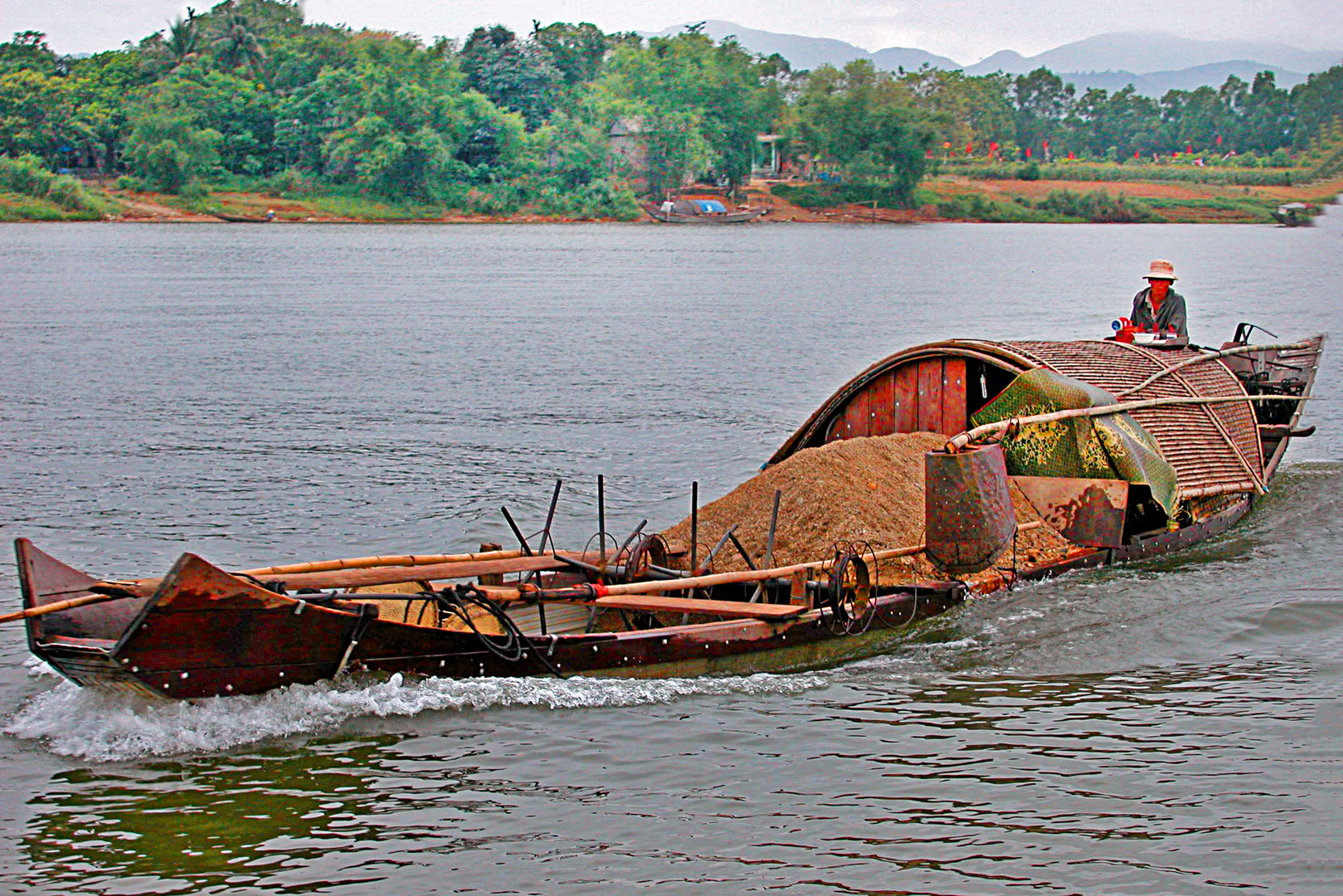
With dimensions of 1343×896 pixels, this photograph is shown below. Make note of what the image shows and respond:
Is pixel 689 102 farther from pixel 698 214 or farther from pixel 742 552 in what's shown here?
pixel 742 552

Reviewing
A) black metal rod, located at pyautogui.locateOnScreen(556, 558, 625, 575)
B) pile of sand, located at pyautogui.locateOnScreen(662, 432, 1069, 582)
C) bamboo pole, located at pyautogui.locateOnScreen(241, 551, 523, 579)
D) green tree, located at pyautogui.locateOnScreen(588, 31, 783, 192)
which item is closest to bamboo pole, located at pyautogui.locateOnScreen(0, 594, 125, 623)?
bamboo pole, located at pyautogui.locateOnScreen(241, 551, 523, 579)

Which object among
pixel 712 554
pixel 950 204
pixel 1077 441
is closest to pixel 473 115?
pixel 950 204

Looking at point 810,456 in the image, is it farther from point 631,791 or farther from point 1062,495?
point 631,791

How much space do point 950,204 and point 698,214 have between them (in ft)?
A: 66.7

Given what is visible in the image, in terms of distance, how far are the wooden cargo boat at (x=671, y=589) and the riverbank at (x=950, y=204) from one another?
81.6 meters

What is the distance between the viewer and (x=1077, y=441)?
12.9m

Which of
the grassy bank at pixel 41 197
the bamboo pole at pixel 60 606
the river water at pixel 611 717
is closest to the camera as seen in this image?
the river water at pixel 611 717

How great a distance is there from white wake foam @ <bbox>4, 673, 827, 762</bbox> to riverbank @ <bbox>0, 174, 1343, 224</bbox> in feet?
278

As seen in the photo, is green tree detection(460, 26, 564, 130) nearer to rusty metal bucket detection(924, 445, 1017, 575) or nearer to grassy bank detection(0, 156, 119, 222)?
grassy bank detection(0, 156, 119, 222)

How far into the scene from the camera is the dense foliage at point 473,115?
92812 mm

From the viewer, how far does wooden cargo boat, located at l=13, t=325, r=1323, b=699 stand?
816 centimetres

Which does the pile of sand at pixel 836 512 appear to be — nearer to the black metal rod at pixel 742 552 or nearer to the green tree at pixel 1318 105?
the black metal rod at pixel 742 552

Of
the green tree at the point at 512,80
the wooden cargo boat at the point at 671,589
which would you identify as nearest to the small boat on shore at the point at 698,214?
the green tree at the point at 512,80

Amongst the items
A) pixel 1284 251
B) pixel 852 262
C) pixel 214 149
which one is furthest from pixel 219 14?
pixel 1284 251
